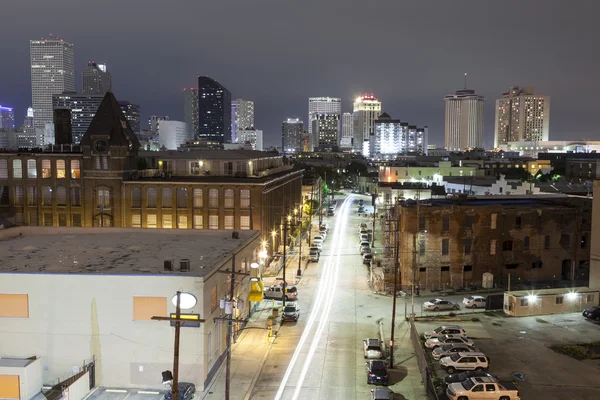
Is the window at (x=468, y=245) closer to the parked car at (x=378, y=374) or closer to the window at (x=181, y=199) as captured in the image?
the parked car at (x=378, y=374)

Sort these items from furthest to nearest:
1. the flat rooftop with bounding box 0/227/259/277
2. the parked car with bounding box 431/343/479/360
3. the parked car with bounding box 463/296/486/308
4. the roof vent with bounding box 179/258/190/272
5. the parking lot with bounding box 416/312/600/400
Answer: the parked car with bounding box 463/296/486/308
the parked car with bounding box 431/343/479/360
the flat rooftop with bounding box 0/227/259/277
the roof vent with bounding box 179/258/190/272
the parking lot with bounding box 416/312/600/400

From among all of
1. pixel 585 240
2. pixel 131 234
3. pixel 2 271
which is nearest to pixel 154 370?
pixel 2 271

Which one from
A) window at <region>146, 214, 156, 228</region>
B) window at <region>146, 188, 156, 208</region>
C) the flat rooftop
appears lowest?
window at <region>146, 214, 156, 228</region>

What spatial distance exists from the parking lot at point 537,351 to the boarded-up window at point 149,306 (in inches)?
613

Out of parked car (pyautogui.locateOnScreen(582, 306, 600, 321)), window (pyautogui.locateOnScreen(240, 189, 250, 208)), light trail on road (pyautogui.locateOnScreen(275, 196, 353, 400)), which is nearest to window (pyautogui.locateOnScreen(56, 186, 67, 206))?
window (pyautogui.locateOnScreen(240, 189, 250, 208))

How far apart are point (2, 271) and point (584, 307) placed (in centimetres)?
4085

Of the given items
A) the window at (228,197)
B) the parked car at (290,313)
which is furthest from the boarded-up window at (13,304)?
the window at (228,197)

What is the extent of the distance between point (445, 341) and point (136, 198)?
38597 mm

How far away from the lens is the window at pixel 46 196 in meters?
63.6

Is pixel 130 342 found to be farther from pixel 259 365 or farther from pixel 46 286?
pixel 259 365

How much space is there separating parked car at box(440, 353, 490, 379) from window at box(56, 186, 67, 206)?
1856 inches

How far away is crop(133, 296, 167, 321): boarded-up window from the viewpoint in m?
30.5

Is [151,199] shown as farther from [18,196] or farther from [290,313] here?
[290,313]

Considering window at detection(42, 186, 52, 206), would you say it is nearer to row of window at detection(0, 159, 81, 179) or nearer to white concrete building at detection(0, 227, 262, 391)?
row of window at detection(0, 159, 81, 179)
